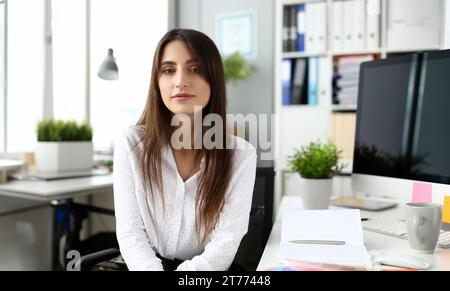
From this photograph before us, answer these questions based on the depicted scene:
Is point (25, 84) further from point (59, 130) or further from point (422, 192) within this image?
point (422, 192)

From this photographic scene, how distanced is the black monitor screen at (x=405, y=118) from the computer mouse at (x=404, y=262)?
280 mm

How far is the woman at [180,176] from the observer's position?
0.77 m

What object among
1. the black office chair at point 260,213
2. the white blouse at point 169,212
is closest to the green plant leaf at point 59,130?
the black office chair at point 260,213

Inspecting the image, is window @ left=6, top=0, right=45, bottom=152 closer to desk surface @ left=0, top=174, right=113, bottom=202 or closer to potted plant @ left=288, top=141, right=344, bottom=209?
desk surface @ left=0, top=174, right=113, bottom=202

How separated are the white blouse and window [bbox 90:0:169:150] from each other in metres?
0.24

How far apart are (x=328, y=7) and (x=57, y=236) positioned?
183cm

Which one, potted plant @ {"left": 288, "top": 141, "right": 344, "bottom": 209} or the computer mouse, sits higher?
potted plant @ {"left": 288, "top": 141, "right": 344, "bottom": 209}

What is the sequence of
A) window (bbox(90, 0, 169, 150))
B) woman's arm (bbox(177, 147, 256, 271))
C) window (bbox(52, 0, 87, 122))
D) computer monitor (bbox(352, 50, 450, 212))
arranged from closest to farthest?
woman's arm (bbox(177, 147, 256, 271)) → computer monitor (bbox(352, 50, 450, 212)) → window (bbox(90, 0, 169, 150)) → window (bbox(52, 0, 87, 122))

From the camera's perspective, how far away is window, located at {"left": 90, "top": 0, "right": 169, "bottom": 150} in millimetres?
1174

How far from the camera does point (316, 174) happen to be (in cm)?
104

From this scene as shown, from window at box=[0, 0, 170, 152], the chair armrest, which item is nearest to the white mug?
the chair armrest

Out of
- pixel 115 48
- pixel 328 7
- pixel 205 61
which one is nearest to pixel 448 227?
pixel 205 61

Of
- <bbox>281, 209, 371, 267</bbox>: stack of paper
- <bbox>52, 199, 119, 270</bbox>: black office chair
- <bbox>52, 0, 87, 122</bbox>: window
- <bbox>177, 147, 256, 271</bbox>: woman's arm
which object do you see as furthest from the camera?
<bbox>52, 0, 87, 122</bbox>: window

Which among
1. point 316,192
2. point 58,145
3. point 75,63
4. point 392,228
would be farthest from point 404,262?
point 75,63
